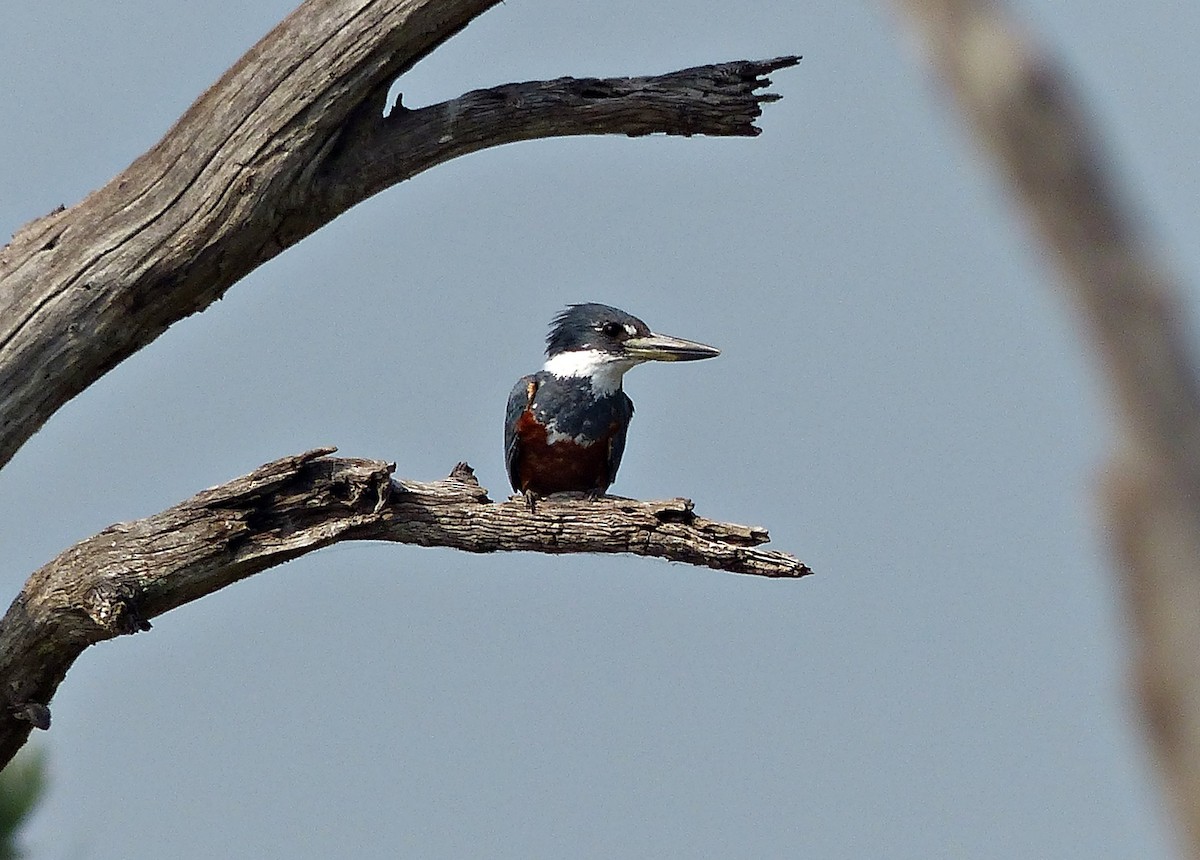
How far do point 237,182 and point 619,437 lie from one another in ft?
7.89

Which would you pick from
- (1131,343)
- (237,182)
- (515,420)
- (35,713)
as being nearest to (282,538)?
(35,713)

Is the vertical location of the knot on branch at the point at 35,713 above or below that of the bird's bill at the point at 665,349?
below

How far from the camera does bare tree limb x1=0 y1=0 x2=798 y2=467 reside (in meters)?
5.54

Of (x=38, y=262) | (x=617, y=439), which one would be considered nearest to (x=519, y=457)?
(x=617, y=439)

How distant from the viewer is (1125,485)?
2.53ft

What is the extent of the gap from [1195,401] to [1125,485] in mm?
55

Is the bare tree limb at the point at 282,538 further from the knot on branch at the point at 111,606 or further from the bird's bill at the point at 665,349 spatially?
the bird's bill at the point at 665,349

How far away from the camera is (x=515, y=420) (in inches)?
288

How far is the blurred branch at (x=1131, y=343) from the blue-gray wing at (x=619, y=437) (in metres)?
6.42

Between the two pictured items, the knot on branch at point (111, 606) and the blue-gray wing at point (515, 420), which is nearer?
the knot on branch at point (111, 606)

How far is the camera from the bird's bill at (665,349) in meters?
6.90

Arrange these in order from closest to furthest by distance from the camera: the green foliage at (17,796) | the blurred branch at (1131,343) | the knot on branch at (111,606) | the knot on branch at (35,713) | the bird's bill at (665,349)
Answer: the blurred branch at (1131,343), the knot on branch at (111,606), the knot on branch at (35,713), the bird's bill at (665,349), the green foliage at (17,796)

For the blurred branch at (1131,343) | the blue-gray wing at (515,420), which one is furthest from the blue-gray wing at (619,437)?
the blurred branch at (1131,343)

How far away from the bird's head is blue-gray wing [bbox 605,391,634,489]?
106mm
